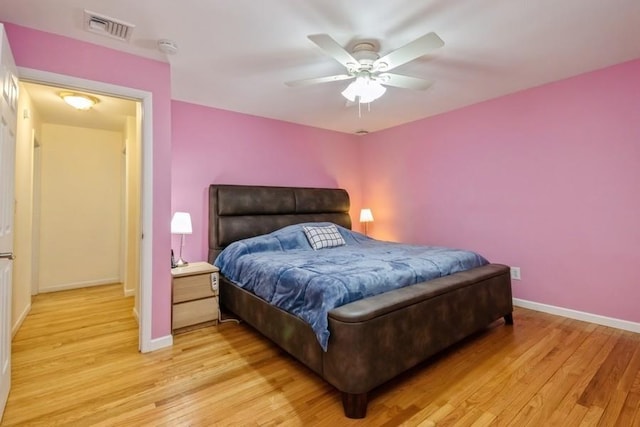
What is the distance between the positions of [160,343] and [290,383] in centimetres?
120

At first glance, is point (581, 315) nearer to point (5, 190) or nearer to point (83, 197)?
point (5, 190)

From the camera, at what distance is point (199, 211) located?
11.7 feet

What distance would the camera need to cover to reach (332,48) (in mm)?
1913

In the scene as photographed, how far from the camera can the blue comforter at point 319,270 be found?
190 cm

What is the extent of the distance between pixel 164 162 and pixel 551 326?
369 centimetres

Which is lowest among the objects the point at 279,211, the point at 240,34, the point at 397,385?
the point at 397,385

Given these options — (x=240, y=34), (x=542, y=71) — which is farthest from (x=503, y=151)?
(x=240, y=34)

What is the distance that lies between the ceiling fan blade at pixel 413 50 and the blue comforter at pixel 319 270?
1.44m

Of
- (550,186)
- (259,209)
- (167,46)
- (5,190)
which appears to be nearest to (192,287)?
(259,209)

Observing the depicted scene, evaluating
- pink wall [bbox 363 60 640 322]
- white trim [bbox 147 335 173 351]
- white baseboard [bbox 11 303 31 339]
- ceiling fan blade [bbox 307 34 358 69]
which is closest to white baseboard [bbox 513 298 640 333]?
pink wall [bbox 363 60 640 322]

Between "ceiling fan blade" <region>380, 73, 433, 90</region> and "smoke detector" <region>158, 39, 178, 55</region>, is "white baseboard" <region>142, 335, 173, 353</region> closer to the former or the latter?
"smoke detector" <region>158, 39, 178, 55</region>

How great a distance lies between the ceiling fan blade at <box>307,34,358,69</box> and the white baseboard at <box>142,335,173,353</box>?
2477mm

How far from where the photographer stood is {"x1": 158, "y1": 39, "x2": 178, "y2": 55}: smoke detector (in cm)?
223

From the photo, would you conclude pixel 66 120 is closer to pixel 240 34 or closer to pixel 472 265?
pixel 240 34
